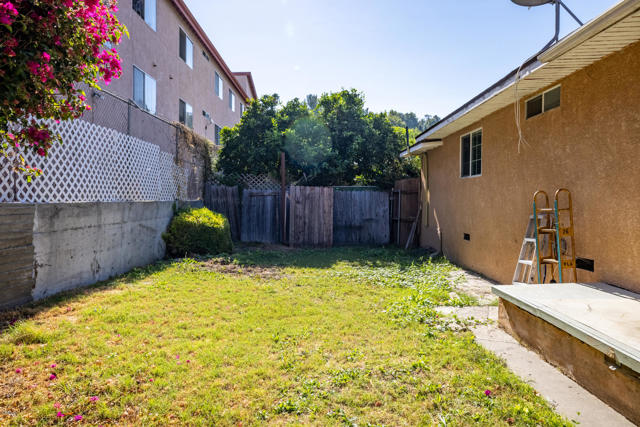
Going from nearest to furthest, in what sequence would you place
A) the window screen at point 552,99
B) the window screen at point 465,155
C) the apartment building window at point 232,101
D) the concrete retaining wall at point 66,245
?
the concrete retaining wall at point 66,245, the window screen at point 552,99, the window screen at point 465,155, the apartment building window at point 232,101

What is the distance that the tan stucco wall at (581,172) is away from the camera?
347 centimetres

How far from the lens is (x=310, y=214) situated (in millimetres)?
10328

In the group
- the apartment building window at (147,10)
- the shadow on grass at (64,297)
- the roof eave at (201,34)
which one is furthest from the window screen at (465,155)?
the roof eave at (201,34)

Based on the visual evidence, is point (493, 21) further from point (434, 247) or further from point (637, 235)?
point (637, 235)

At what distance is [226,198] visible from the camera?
1061 cm

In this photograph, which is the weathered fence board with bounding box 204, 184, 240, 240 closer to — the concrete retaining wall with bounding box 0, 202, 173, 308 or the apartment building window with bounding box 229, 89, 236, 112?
the concrete retaining wall with bounding box 0, 202, 173, 308

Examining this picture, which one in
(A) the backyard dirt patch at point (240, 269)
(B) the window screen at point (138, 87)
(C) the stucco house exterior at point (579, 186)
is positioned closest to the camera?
(C) the stucco house exterior at point (579, 186)

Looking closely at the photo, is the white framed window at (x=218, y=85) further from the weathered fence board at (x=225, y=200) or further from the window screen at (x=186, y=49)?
the weathered fence board at (x=225, y=200)

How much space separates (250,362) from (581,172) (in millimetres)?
4399

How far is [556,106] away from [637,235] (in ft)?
6.91

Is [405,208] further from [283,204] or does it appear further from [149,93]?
[149,93]

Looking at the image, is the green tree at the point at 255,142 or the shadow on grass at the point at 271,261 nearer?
the shadow on grass at the point at 271,261

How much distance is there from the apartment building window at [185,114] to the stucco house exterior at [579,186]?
9568mm

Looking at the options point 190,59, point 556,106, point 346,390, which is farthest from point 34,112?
point 190,59
